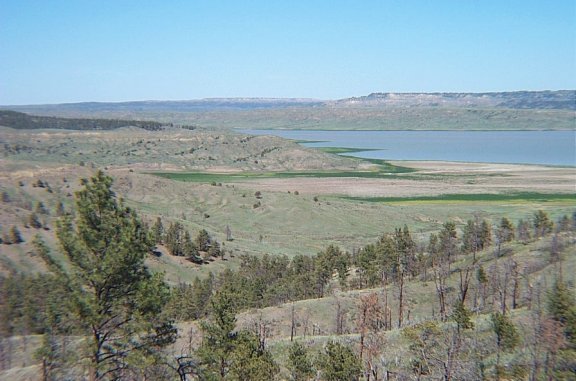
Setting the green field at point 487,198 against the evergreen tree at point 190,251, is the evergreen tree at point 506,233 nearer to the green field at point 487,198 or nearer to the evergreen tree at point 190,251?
the evergreen tree at point 190,251

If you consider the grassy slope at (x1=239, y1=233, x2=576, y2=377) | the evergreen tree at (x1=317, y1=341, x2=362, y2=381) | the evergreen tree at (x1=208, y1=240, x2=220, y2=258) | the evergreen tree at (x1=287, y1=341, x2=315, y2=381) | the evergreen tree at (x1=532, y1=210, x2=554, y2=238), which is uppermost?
the evergreen tree at (x1=317, y1=341, x2=362, y2=381)

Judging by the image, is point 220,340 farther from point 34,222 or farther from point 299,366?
point 34,222

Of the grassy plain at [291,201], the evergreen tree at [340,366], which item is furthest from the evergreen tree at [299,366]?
the grassy plain at [291,201]

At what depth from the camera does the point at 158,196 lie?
117 m

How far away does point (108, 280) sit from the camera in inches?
799

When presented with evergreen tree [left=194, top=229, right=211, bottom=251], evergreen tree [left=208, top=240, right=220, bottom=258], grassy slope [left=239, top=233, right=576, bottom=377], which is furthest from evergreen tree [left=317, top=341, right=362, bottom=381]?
evergreen tree [left=194, top=229, right=211, bottom=251]

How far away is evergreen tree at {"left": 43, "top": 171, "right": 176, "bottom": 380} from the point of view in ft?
65.6

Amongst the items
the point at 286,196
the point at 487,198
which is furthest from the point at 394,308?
the point at 487,198

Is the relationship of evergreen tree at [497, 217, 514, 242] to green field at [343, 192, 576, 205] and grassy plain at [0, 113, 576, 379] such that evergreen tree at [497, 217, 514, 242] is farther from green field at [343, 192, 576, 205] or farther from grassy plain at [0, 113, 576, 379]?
green field at [343, 192, 576, 205]

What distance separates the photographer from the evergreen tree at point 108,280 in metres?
20.0

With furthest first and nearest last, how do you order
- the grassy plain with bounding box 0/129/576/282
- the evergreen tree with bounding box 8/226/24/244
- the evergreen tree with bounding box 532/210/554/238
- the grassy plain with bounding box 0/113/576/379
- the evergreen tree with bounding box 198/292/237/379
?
the grassy plain with bounding box 0/129/576/282 < the evergreen tree with bounding box 532/210/554/238 < the evergreen tree with bounding box 8/226/24/244 < the grassy plain with bounding box 0/113/576/379 < the evergreen tree with bounding box 198/292/237/379

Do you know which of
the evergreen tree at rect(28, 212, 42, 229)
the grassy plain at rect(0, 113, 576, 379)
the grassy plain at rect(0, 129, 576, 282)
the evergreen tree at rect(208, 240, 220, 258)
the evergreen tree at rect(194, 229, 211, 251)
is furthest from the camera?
the grassy plain at rect(0, 129, 576, 282)

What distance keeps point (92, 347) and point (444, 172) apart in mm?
153841

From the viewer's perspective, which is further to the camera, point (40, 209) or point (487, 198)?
point (487, 198)
